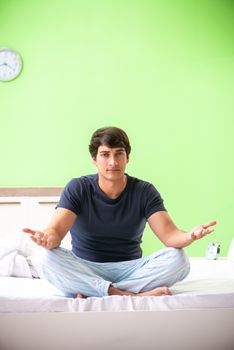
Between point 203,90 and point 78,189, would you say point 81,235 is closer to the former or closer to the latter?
point 78,189

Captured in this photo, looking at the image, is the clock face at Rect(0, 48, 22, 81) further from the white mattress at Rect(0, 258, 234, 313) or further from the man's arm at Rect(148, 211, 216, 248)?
the white mattress at Rect(0, 258, 234, 313)

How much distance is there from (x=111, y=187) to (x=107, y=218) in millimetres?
139

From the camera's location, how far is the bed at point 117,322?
1.52 m

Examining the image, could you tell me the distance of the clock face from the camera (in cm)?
377

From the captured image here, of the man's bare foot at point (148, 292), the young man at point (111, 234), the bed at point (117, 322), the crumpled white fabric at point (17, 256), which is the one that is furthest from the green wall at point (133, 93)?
the bed at point (117, 322)

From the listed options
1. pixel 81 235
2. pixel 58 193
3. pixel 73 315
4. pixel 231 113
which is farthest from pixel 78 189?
pixel 231 113

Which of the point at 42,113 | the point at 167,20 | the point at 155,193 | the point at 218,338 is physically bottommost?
the point at 218,338

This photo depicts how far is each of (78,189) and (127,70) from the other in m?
2.04

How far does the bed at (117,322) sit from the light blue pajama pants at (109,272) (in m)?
0.10

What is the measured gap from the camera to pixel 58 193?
3.66m

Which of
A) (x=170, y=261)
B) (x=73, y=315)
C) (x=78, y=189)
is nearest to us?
(x=73, y=315)

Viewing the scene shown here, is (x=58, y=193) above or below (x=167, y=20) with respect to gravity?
below

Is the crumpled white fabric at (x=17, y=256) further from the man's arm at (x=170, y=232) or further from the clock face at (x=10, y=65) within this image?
the clock face at (x=10, y=65)

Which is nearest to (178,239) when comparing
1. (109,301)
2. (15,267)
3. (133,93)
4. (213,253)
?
(109,301)
